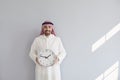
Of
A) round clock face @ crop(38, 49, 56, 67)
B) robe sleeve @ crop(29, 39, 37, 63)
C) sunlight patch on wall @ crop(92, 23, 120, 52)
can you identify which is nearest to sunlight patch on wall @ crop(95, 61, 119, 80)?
sunlight patch on wall @ crop(92, 23, 120, 52)

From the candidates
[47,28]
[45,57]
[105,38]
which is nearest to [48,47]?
[45,57]

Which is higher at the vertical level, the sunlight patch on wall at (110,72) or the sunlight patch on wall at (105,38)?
the sunlight patch on wall at (105,38)

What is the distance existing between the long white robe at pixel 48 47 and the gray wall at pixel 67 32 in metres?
0.19

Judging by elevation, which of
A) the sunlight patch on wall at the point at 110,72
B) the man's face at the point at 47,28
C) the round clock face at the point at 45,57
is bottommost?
the sunlight patch on wall at the point at 110,72

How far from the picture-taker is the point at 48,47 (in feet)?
9.66

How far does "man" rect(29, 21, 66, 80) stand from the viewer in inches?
115

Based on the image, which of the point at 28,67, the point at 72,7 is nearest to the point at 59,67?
the point at 28,67

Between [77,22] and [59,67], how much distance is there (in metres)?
0.72

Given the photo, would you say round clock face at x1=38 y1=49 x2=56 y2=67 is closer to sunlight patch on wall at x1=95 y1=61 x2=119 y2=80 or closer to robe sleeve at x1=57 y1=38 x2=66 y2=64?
robe sleeve at x1=57 y1=38 x2=66 y2=64

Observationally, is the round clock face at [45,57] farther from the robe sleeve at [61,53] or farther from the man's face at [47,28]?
the man's face at [47,28]

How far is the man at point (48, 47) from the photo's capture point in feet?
9.62

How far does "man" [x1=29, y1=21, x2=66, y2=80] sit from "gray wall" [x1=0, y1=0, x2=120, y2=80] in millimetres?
190

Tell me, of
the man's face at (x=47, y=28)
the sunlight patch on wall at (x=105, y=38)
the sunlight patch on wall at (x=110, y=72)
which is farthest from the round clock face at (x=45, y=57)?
the sunlight patch on wall at (x=110, y=72)

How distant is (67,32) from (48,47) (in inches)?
16.7
